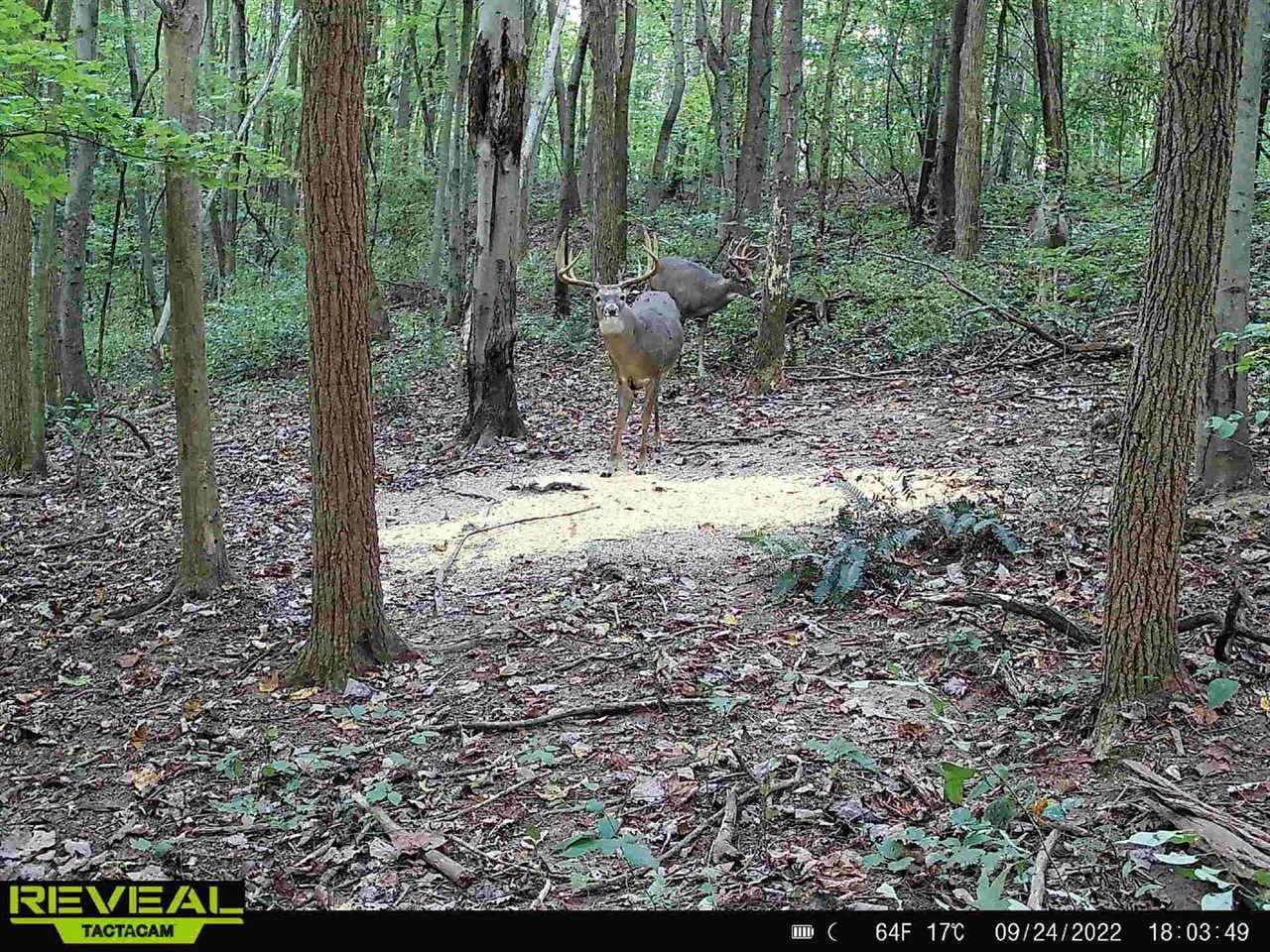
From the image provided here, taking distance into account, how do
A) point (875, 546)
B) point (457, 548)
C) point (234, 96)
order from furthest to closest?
point (234, 96)
point (457, 548)
point (875, 546)

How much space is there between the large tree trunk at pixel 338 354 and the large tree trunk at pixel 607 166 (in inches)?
407

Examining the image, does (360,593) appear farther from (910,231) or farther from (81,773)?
(910,231)

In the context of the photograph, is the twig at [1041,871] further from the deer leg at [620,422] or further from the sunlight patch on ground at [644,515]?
the deer leg at [620,422]

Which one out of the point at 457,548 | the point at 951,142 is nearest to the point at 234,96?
the point at 951,142

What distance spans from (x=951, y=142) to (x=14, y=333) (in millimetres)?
13826

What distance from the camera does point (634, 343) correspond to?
10695 millimetres

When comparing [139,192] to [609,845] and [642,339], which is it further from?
[609,845]

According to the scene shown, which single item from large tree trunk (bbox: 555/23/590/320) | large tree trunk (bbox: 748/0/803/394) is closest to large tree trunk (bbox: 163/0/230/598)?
large tree trunk (bbox: 748/0/803/394)

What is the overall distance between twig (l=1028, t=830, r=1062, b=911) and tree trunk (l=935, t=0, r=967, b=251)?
14900 millimetres

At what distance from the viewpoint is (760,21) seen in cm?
1770

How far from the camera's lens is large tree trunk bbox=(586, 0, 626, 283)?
53.8 ft

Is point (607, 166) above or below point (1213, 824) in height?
above

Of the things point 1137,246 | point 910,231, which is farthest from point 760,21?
point 1137,246

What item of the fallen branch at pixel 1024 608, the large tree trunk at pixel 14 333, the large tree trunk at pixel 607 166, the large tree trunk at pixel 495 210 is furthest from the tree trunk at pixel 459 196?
the fallen branch at pixel 1024 608
